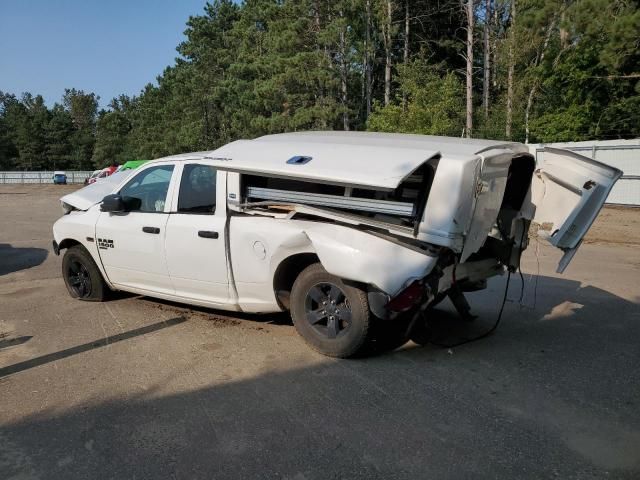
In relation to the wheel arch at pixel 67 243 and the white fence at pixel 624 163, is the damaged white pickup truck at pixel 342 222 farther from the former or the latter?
the white fence at pixel 624 163

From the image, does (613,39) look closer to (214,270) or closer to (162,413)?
(214,270)

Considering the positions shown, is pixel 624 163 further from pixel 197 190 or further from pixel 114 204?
pixel 114 204

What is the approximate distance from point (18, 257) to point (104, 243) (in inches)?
217

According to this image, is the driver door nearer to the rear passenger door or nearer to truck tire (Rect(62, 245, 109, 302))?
the rear passenger door

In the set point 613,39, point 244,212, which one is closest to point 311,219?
point 244,212

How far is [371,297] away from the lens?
14.8 ft

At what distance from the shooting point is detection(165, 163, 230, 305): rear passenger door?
17.9 ft

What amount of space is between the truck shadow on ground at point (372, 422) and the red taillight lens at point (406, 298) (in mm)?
571

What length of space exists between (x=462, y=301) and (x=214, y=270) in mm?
2524

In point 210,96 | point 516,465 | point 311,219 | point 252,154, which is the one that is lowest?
point 516,465

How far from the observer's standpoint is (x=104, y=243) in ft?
21.2

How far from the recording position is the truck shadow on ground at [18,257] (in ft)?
32.2

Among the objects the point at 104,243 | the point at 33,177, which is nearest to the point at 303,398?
the point at 104,243

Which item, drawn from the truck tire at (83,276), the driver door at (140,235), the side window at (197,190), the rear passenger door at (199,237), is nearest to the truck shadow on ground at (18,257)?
the truck tire at (83,276)
